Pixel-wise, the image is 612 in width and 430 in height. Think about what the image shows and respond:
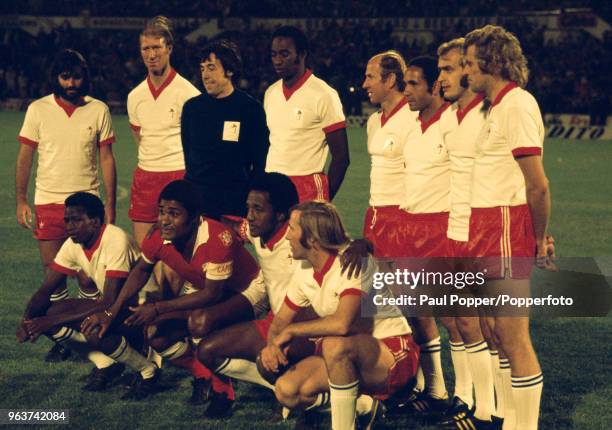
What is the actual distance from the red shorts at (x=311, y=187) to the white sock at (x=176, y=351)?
4.77ft

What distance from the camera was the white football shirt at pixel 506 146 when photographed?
4559mm

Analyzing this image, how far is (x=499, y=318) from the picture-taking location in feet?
15.8

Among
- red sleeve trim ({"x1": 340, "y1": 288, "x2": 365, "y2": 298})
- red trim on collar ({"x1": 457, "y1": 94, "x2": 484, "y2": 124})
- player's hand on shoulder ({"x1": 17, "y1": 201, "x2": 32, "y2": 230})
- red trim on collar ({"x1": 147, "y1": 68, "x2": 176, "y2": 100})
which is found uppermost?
red trim on collar ({"x1": 457, "y1": 94, "x2": 484, "y2": 124})

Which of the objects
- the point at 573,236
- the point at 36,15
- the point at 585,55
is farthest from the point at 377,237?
the point at 36,15

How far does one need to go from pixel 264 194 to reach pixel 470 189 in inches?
45.0

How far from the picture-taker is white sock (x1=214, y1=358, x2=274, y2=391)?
223 inches

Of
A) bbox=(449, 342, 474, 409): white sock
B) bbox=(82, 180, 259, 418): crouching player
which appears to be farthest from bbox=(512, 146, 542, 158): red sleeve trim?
bbox=(82, 180, 259, 418): crouching player

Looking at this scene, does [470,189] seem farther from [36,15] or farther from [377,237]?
[36,15]

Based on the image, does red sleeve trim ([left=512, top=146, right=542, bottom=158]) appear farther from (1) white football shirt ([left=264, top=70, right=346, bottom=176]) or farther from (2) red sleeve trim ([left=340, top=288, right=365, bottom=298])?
(1) white football shirt ([left=264, top=70, right=346, bottom=176])

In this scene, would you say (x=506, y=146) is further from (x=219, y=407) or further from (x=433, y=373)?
(x=219, y=407)

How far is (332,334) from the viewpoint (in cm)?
493

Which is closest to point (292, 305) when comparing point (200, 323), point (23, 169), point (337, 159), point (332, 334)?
point (332, 334)

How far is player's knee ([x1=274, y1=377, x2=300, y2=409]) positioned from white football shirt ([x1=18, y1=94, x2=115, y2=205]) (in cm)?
251

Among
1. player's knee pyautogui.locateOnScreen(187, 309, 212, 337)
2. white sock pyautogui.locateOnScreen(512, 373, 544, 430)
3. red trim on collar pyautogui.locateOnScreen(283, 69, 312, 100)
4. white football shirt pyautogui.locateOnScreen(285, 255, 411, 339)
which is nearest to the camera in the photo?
white sock pyautogui.locateOnScreen(512, 373, 544, 430)
